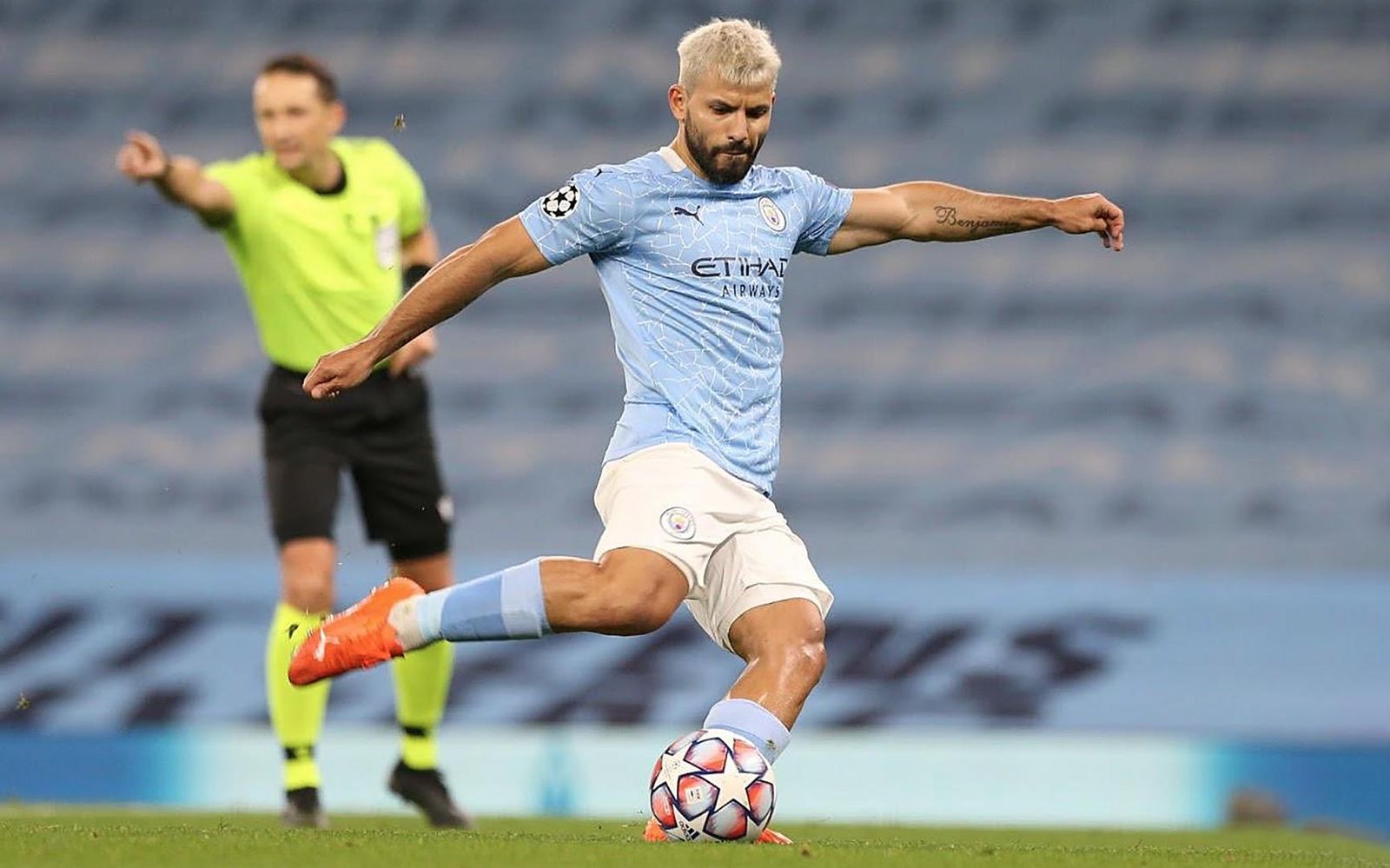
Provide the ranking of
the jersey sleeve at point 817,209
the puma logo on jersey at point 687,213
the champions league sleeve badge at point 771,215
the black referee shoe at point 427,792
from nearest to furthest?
the puma logo on jersey at point 687,213
the champions league sleeve badge at point 771,215
the jersey sleeve at point 817,209
the black referee shoe at point 427,792

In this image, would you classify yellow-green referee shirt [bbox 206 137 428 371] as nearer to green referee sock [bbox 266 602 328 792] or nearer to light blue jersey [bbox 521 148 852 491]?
green referee sock [bbox 266 602 328 792]

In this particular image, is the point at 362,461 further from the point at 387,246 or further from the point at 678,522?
the point at 678,522

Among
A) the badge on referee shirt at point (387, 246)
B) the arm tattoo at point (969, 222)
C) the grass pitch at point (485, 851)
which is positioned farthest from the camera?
the badge on referee shirt at point (387, 246)

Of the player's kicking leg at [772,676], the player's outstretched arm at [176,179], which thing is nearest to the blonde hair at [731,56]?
the player's kicking leg at [772,676]

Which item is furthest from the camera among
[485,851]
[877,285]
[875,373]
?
[877,285]

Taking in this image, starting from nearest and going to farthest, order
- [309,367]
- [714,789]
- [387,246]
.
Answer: [714,789]
[309,367]
[387,246]

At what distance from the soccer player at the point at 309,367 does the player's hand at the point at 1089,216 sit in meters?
1.90

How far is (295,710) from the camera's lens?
5.74 m

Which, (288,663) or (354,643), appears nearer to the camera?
(354,643)

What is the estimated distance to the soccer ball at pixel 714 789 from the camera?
434 centimetres

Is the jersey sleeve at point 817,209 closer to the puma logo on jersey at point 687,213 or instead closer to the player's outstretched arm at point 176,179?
the puma logo on jersey at point 687,213

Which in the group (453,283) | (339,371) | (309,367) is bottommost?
(339,371)

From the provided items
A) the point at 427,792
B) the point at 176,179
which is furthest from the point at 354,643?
the point at 176,179

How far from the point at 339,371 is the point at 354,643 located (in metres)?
0.58
